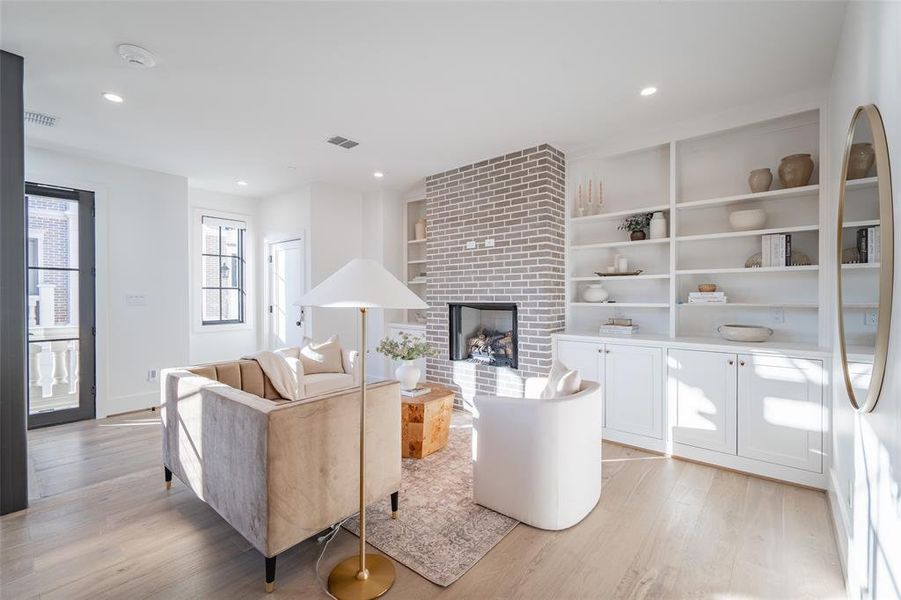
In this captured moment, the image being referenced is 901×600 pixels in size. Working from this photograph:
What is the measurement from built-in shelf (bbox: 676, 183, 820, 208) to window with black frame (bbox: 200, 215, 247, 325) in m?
5.74

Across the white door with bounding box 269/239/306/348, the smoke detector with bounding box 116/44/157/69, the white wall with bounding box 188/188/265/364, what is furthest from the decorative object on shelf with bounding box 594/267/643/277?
the white wall with bounding box 188/188/265/364

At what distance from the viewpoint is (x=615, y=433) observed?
3.50 m

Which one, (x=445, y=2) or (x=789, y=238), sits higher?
(x=445, y=2)

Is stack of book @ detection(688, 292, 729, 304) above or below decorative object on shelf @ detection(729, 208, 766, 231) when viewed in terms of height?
below

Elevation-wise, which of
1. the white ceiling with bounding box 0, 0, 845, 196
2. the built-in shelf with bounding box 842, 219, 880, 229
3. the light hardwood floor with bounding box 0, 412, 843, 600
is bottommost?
the light hardwood floor with bounding box 0, 412, 843, 600

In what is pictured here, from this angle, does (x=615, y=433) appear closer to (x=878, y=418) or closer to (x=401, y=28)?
(x=878, y=418)

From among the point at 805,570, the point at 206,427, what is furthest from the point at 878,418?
the point at 206,427

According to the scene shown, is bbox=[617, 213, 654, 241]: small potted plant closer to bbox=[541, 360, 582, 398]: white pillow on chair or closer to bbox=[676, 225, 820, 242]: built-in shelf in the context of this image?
bbox=[676, 225, 820, 242]: built-in shelf

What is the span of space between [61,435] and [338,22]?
4305 mm

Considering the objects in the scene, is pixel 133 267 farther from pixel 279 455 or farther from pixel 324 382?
pixel 279 455

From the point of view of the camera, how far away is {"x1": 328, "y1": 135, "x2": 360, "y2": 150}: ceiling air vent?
12.0 feet

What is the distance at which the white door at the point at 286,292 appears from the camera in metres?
5.33

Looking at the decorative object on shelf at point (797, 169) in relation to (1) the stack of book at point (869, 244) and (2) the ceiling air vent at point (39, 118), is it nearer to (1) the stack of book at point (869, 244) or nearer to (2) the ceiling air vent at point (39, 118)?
(1) the stack of book at point (869, 244)

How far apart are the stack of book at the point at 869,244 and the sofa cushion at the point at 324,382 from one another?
3644mm
